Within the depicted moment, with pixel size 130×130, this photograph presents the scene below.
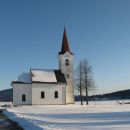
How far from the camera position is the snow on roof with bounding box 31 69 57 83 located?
62844 mm

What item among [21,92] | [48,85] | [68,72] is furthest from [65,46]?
[21,92]

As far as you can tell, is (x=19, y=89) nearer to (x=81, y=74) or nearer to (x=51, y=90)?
(x=51, y=90)

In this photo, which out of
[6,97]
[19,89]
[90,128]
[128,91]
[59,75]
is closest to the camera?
[90,128]

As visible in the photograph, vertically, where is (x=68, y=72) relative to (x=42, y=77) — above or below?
above

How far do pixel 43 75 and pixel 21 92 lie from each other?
5.99 meters

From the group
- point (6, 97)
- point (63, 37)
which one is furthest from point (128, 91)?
point (63, 37)

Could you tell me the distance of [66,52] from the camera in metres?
67.9

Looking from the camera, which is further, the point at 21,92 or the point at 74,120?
the point at 21,92

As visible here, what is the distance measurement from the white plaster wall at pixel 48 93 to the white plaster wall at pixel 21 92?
79 cm

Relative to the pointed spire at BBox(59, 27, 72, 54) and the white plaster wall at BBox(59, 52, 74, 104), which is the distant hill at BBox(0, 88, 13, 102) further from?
the white plaster wall at BBox(59, 52, 74, 104)

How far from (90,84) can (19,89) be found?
1490cm

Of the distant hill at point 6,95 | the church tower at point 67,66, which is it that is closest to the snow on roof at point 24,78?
the church tower at point 67,66

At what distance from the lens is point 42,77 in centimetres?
6369

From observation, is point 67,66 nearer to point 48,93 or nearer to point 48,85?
point 48,85
